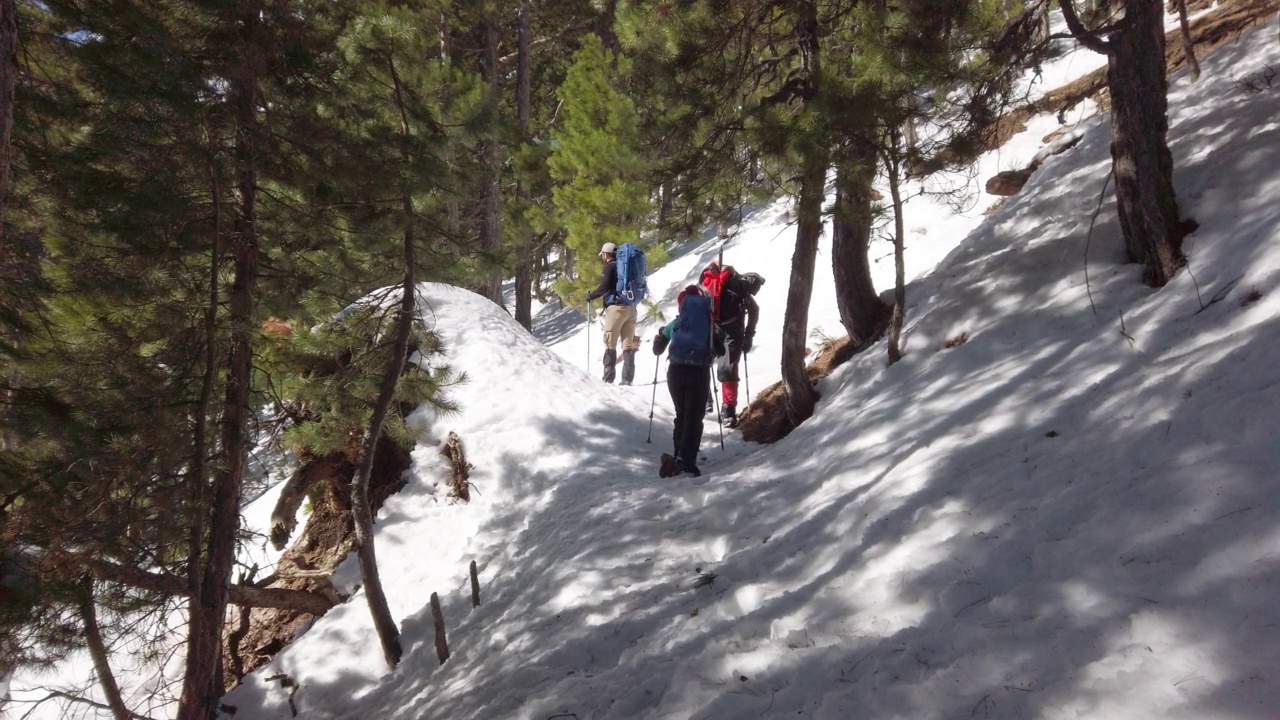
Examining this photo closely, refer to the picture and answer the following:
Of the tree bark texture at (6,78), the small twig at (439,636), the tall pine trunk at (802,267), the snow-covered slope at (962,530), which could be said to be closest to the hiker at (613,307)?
the snow-covered slope at (962,530)

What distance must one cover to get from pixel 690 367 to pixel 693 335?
32 centimetres

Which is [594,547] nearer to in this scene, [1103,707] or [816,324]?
[1103,707]

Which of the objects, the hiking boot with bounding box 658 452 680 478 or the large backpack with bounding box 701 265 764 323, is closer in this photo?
the hiking boot with bounding box 658 452 680 478

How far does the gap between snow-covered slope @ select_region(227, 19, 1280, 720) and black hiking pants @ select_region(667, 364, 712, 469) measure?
1.18 ft

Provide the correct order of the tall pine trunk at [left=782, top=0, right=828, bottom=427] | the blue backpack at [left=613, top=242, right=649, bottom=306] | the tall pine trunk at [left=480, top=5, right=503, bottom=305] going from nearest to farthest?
1. the tall pine trunk at [left=782, top=0, right=828, bottom=427]
2. the blue backpack at [left=613, top=242, right=649, bottom=306]
3. the tall pine trunk at [left=480, top=5, right=503, bottom=305]

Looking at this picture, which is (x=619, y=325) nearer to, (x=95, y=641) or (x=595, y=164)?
(x=595, y=164)

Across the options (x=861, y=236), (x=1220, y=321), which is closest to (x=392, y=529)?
(x=861, y=236)

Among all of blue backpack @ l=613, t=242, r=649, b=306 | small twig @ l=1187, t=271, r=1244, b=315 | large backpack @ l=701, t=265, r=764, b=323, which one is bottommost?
small twig @ l=1187, t=271, r=1244, b=315

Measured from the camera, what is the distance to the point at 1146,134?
180 inches

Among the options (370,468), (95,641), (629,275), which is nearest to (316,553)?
(370,468)

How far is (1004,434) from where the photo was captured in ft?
12.3

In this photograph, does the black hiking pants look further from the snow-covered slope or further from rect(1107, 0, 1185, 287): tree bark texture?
rect(1107, 0, 1185, 287): tree bark texture

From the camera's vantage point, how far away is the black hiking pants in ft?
21.5

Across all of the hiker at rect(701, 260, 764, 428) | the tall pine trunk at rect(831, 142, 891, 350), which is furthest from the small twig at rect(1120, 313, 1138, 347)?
the hiker at rect(701, 260, 764, 428)
